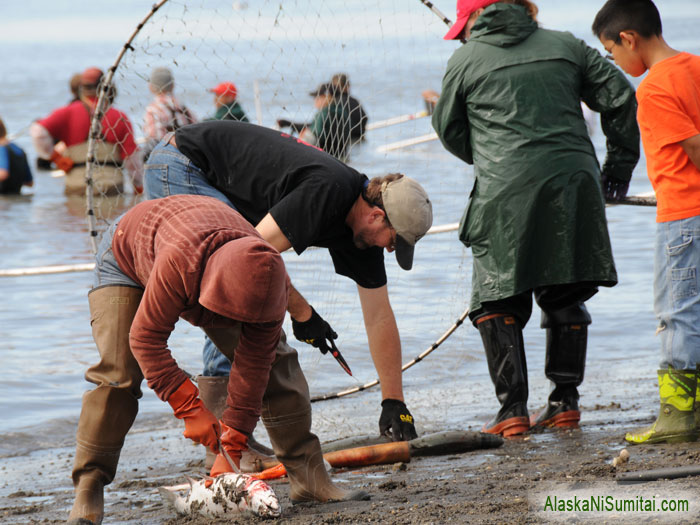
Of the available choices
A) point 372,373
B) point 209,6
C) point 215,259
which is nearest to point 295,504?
point 215,259

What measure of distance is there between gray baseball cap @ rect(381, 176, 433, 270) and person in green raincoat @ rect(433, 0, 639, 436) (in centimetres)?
73

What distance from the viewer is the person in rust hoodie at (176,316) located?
2.72 m

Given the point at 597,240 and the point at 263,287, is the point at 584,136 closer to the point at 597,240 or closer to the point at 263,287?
the point at 597,240

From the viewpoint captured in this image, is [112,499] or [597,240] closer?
[112,499]

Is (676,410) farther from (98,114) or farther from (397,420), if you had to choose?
(98,114)

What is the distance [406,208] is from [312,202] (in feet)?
1.15

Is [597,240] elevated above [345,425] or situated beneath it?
elevated above

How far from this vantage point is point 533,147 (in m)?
4.21

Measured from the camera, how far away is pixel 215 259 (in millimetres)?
2721

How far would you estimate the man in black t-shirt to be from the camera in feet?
11.8

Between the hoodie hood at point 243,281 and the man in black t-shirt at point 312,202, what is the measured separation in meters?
0.80

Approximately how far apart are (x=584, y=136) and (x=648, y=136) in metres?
0.53

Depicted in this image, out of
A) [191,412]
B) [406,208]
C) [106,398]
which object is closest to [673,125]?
[406,208]

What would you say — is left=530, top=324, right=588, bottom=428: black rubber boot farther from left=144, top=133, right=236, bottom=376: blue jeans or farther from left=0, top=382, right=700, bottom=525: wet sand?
left=144, top=133, right=236, bottom=376: blue jeans
